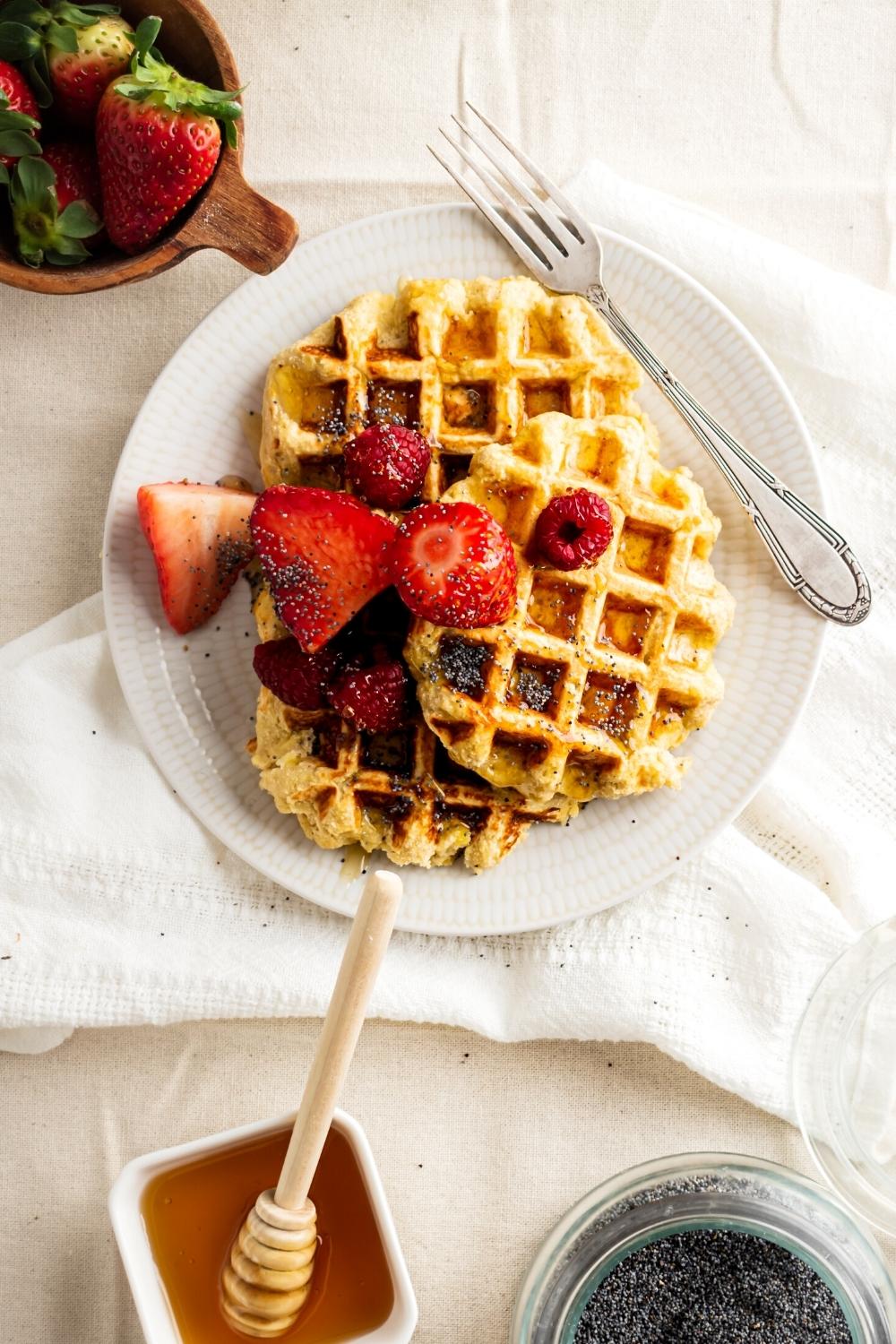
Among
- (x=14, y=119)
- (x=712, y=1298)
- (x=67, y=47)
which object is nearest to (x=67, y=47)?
(x=67, y=47)

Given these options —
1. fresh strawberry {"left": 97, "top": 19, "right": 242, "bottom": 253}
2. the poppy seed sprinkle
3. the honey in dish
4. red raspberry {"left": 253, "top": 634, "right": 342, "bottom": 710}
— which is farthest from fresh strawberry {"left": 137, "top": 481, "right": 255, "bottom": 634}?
the poppy seed sprinkle

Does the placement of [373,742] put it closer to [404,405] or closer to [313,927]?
[313,927]

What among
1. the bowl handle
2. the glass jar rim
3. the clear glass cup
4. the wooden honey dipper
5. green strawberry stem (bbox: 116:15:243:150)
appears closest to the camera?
the wooden honey dipper

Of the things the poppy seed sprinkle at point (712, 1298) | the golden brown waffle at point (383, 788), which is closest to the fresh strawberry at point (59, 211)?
the golden brown waffle at point (383, 788)

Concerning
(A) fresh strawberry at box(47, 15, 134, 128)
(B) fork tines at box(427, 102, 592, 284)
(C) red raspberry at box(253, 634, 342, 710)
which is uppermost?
(A) fresh strawberry at box(47, 15, 134, 128)

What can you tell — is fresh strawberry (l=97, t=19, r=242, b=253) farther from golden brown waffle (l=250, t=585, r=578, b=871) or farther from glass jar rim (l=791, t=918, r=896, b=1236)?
glass jar rim (l=791, t=918, r=896, b=1236)

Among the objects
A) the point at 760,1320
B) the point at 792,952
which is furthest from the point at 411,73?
the point at 760,1320

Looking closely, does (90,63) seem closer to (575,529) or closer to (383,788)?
(575,529)
